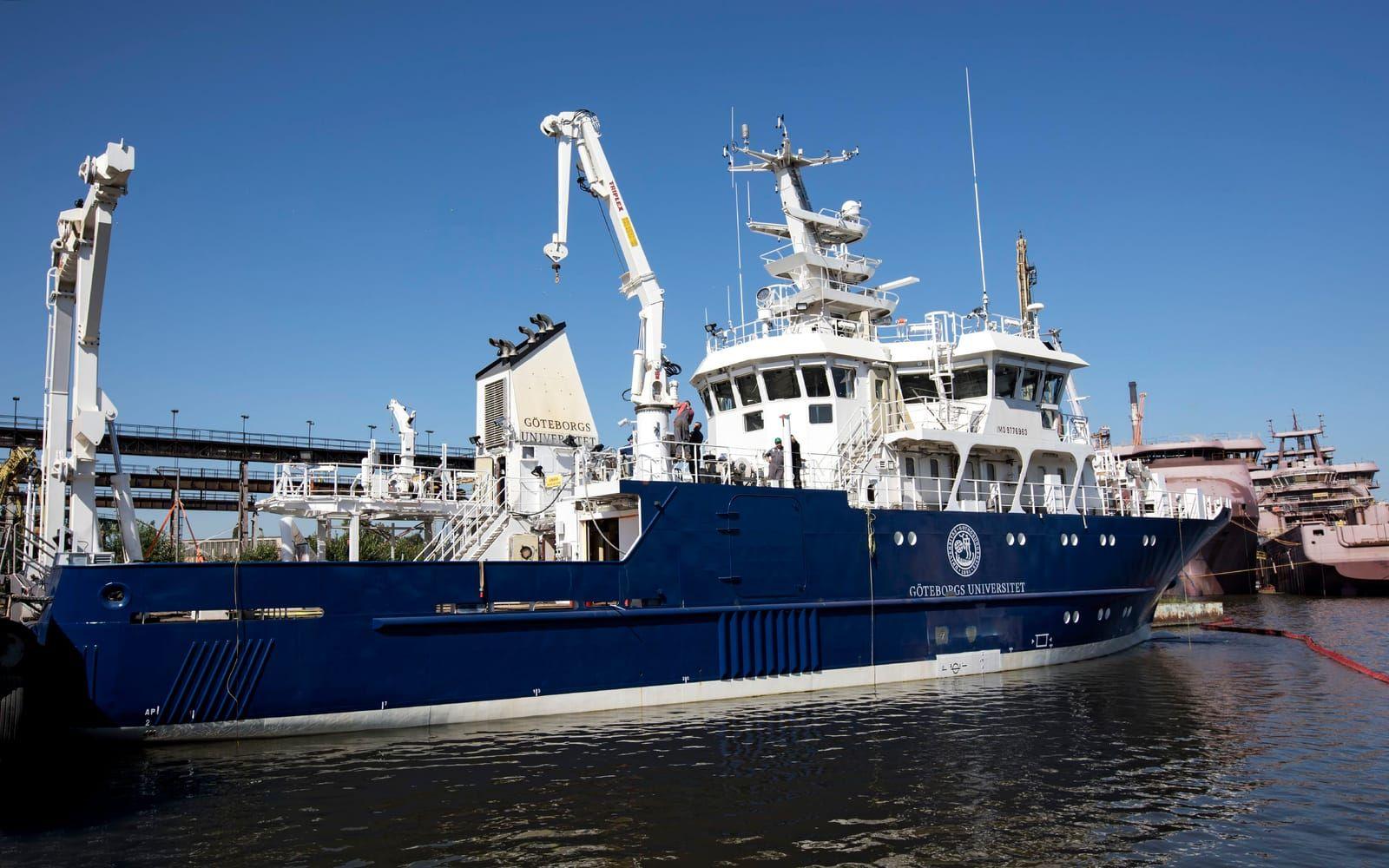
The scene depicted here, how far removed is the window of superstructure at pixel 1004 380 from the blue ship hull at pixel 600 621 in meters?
2.71

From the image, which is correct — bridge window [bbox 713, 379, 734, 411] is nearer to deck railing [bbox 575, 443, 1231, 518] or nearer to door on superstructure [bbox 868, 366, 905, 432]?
deck railing [bbox 575, 443, 1231, 518]

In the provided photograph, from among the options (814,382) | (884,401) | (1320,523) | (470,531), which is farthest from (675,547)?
(1320,523)

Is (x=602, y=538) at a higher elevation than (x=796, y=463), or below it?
below

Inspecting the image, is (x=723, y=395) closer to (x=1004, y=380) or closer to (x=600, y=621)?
(x=1004, y=380)

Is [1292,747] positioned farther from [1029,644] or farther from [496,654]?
[496,654]

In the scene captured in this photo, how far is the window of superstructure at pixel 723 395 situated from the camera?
19.6 m

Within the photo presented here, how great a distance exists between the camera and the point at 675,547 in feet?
48.5

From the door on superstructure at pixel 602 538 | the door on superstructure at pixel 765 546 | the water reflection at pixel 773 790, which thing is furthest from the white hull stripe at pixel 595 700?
the door on superstructure at pixel 602 538

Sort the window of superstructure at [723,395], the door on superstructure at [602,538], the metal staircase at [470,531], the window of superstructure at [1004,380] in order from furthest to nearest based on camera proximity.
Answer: the window of superstructure at [723,395], the window of superstructure at [1004,380], the door on superstructure at [602,538], the metal staircase at [470,531]

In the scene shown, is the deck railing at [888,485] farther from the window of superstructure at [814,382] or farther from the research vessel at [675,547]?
the window of superstructure at [814,382]

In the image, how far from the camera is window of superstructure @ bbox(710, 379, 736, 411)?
64.4 feet

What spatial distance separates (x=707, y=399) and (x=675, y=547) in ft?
20.0

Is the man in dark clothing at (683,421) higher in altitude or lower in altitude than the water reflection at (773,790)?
higher

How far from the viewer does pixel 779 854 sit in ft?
26.4
